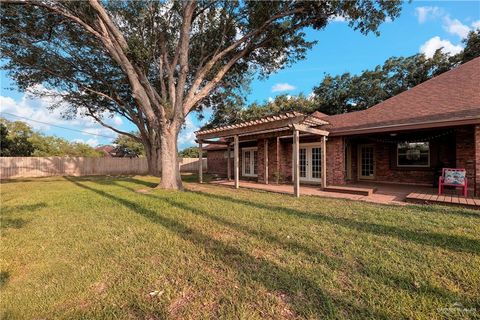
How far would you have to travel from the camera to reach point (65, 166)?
2094 centimetres

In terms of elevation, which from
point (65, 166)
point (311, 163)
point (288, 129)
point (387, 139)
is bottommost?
point (65, 166)

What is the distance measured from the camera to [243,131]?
988 cm

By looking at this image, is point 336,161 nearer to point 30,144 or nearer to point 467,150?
point 467,150

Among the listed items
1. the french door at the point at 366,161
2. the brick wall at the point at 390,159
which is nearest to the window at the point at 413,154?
the brick wall at the point at 390,159

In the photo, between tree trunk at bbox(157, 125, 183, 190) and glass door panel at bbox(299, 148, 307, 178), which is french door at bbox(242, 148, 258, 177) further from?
tree trunk at bbox(157, 125, 183, 190)

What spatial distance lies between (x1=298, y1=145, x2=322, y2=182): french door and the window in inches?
139

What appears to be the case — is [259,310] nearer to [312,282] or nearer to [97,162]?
[312,282]

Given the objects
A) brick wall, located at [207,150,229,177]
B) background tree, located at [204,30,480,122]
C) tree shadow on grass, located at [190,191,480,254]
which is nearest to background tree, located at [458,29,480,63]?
background tree, located at [204,30,480,122]

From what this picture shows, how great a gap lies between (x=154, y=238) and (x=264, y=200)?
12.4 ft

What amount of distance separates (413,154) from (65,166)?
2573 cm

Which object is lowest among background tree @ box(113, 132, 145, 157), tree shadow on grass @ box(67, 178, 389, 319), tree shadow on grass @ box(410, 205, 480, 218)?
Answer: tree shadow on grass @ box(67, 178, 389, 319)

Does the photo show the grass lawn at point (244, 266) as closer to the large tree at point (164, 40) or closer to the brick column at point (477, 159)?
the brick column at point (477, 159)

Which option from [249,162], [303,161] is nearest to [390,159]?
[303,161]

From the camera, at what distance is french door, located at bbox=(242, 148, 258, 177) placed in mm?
14492
